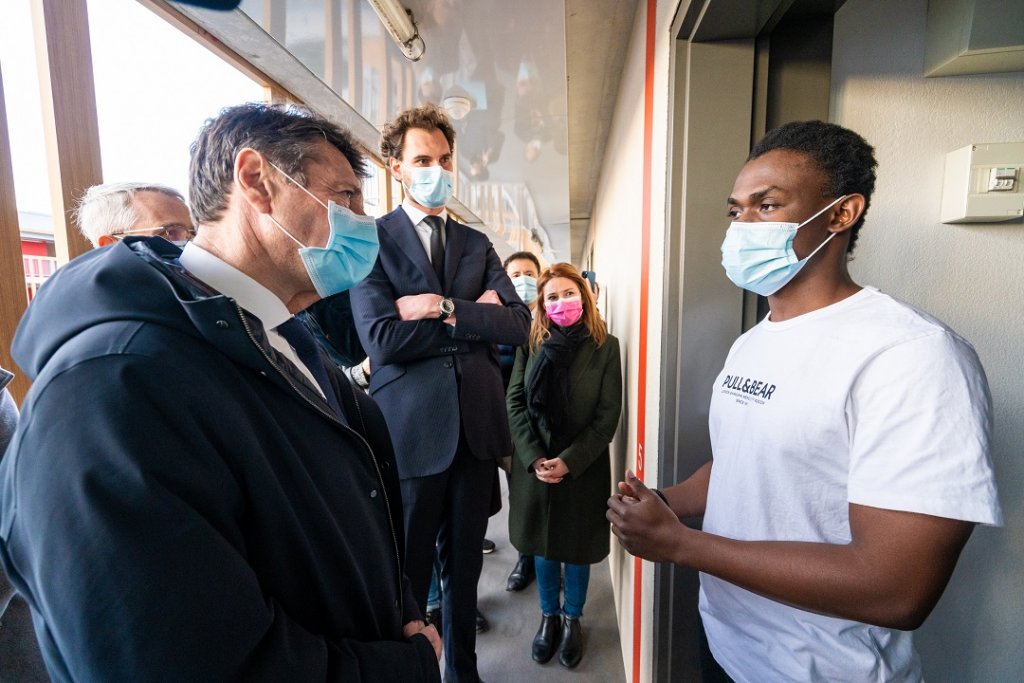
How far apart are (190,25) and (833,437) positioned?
2893 millimetres

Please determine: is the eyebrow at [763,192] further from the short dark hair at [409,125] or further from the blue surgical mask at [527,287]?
the blue surgical mask at [527,287]

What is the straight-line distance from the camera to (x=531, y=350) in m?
2.27

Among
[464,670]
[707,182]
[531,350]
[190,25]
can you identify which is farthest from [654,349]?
[190,25]

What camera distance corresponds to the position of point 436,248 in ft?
5.16

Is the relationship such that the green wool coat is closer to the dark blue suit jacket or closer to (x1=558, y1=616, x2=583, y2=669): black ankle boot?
(x1=558, y1=616, x2=583, y2=669): black ankle boot

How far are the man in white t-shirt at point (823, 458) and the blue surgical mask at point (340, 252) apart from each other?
0.73 metres

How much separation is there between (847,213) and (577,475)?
1.45 meters

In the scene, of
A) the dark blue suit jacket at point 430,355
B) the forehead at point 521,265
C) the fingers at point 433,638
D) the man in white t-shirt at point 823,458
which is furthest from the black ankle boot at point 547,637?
the forehead at point 521,265

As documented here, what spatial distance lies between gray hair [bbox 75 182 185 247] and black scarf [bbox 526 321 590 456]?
1.59 meters

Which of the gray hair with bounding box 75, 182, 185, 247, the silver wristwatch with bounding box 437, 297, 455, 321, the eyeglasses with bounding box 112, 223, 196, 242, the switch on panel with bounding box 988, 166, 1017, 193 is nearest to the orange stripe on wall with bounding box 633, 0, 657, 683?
the silver wristwatch with bounding box 437, 297, 455, 321

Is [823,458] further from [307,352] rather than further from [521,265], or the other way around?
[521,265]

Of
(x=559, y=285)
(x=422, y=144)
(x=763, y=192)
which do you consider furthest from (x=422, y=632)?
(x=559, y=285)

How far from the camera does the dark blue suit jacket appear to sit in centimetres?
142

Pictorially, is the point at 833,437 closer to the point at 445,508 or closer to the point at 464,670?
the point at 445,508
